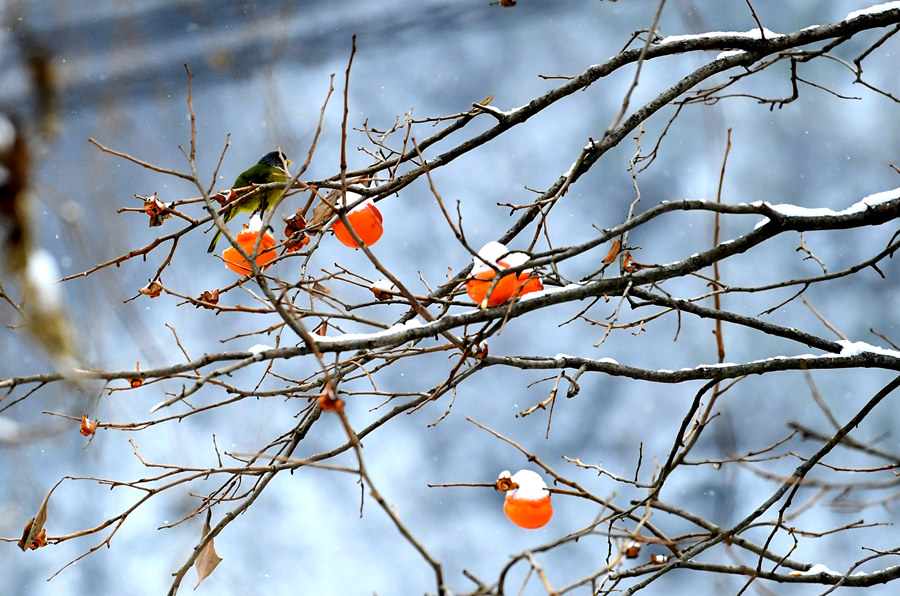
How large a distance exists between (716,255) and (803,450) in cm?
478

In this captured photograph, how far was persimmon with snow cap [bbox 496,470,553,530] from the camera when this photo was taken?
1291 millimetres

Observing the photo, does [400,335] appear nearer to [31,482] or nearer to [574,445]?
[31,482]

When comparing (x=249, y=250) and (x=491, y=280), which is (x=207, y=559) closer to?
(x=249, y=250)

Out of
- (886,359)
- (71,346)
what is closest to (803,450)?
(886,359)

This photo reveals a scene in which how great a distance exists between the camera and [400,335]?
1.09 m

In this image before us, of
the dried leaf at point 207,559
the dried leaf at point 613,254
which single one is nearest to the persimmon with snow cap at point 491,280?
the dried leaf at point 613,254

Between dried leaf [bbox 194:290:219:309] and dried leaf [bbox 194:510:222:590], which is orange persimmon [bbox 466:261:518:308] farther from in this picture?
dried leaf [bbox 194:510:222:590]

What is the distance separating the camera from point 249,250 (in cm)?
148

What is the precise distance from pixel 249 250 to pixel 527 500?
2.45 ft

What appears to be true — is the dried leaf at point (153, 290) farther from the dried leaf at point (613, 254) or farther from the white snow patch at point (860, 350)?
the white snow patch at point (860, 350)

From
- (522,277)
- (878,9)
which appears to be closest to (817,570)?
(522,277)

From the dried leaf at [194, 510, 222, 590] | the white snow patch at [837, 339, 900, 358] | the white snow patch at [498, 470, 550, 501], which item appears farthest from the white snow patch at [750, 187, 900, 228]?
the dried leaf at [194, 510, 222, 590]

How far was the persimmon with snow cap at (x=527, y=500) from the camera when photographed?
1291 millimetres

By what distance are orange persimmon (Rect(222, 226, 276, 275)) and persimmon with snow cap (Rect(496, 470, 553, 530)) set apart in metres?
0.61
